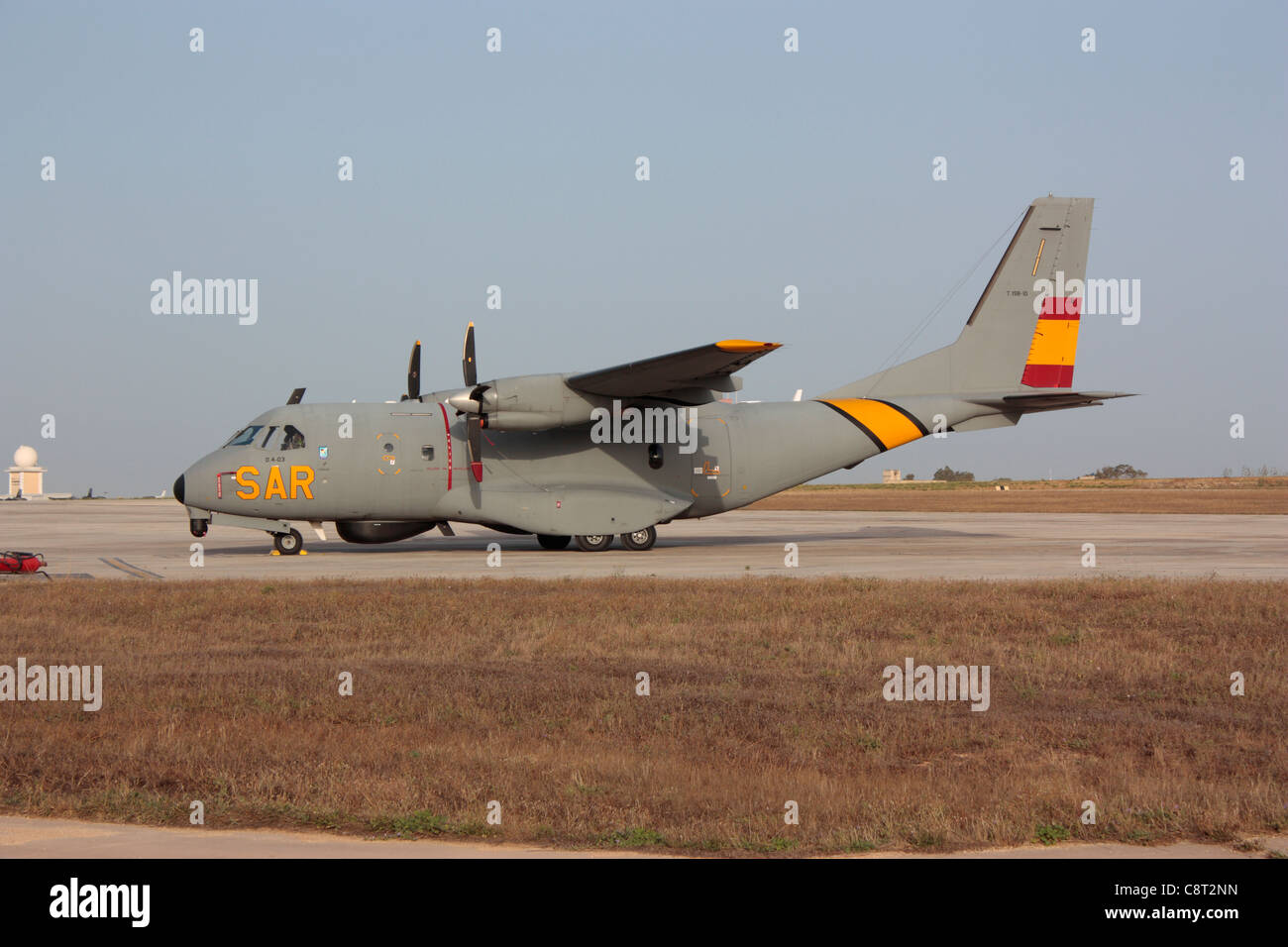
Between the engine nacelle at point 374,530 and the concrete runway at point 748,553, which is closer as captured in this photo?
the concrete runway at point 748,553

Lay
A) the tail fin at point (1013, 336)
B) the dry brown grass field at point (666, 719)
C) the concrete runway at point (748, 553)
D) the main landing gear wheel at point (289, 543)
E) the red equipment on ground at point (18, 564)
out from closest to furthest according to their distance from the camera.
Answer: the dry brown grass field at point (666, 719), the red equipment on ground at point (18, 564), the concrete runway at point (748, 553), the main landing gear wheel at point (289, 543), the tail fin at point (1013, 336)

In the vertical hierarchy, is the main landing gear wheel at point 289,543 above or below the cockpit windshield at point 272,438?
below

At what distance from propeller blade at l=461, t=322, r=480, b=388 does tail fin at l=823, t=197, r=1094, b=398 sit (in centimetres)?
931

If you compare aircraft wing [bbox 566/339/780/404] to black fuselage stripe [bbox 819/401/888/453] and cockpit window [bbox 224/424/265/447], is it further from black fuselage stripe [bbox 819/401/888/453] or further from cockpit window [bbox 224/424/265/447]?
cockpit window [bbox 224/424/265/447]

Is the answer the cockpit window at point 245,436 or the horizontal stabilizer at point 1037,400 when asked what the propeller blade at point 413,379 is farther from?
the horizontal stabilizer at point 1037,400

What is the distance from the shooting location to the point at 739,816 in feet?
21.1

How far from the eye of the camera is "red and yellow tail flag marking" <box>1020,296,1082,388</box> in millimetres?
27594

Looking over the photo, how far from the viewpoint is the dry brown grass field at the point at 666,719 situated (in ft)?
21.1

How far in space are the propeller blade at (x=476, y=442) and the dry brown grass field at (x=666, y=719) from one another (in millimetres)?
8733

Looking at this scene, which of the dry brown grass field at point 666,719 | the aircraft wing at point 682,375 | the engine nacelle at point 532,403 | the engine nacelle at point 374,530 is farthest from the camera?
the engine nacelle at point 374,530

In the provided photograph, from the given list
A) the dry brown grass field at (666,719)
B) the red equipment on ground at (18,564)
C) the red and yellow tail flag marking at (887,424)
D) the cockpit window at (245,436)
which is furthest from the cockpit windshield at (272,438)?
the red and yellow tail flag marking at (887,424)
